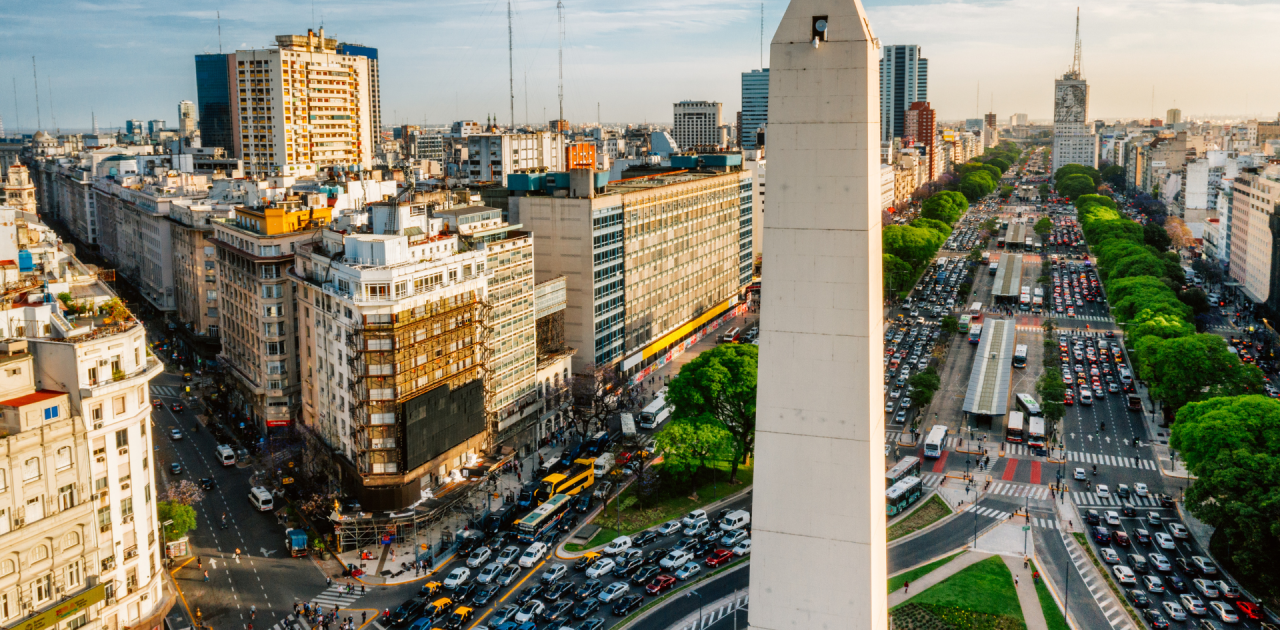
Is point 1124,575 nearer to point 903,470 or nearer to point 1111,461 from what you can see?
point 903,470

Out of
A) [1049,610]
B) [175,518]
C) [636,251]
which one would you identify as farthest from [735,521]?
[636,251]

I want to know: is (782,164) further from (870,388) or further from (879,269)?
(870,388)

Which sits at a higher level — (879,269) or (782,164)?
(782,164)

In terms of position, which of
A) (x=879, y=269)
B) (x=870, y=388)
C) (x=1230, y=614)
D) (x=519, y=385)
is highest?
(x=879, y=269)

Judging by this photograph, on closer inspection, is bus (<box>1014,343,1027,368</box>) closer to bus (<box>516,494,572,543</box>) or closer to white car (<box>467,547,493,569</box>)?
bus (<box>516,494,572,543</box>)

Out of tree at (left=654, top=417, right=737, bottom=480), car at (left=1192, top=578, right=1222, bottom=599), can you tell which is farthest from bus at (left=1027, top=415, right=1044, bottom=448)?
tree at (left=654, top=417, right=737, bottom=480)

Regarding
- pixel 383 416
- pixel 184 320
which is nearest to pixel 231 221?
pixel 184 320

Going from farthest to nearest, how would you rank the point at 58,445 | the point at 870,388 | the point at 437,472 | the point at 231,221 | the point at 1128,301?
the point at 1128,301 → the point at 231,221 → the point at 437,472 → the point at 58,445 → the point at 870,388
